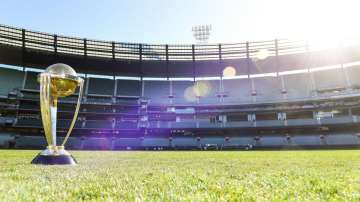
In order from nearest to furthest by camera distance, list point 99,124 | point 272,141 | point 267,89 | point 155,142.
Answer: point 272,141 < point 155,142 < point 99,124 < point 267,89

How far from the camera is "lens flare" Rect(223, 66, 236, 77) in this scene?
5908 centimetres

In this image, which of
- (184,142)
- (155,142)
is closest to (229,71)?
(184,142)

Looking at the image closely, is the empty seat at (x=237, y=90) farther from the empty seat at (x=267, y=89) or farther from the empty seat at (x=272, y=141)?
the empty seat at (x=272, y=141)

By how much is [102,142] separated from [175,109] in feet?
49.7

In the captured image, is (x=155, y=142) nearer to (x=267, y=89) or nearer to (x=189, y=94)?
(x=189, y=94)

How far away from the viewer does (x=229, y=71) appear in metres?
60.0

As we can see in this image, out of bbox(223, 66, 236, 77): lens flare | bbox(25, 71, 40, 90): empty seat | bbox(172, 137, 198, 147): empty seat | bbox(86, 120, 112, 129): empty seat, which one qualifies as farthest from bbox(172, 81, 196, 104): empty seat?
bbox(25, 71, 40, 90): empty seat

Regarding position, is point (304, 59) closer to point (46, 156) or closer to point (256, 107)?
point (256, 107)

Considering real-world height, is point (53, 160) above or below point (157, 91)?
below

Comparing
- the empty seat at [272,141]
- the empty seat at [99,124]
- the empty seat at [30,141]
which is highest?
the empty seat at [99,124]

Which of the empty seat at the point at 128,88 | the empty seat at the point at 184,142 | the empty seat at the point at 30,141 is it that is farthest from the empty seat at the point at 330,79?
the empty seat at the point at 30,141

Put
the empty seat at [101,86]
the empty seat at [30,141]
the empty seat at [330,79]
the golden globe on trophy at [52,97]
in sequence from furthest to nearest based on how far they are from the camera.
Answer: the empty seat at [101,86], the empty seat at [330,79], the empty seat at [30,141], the golden globe on trophy at [52,97]

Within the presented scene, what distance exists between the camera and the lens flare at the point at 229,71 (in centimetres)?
5908

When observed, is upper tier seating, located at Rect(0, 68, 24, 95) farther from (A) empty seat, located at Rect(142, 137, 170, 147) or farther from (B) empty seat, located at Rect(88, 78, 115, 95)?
(A) empty seat, located at Rect(142, 137, 170, 147)
